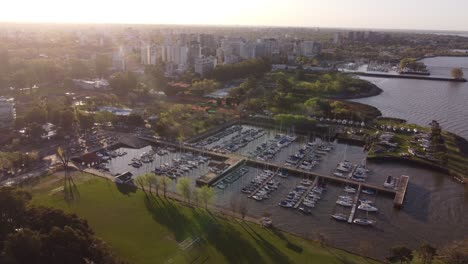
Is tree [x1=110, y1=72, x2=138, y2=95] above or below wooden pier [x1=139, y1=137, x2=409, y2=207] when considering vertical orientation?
above

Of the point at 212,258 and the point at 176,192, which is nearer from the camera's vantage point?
the point at 212,258

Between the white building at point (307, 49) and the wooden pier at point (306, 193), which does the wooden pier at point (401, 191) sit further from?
the white building at point (307, 49)

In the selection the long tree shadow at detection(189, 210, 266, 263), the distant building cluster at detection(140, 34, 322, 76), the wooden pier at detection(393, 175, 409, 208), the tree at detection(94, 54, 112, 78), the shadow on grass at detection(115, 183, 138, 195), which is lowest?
the shadow on grass at detection(115, 183, 138, 195)

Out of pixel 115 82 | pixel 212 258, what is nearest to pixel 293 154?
pixel 212 258

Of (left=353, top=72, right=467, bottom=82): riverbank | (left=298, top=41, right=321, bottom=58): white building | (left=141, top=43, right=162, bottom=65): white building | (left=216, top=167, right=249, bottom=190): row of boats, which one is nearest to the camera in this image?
(left=216, top=167, right=249, bottom=190): row of boats

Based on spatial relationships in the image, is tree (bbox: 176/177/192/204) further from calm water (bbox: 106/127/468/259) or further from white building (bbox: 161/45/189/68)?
white building (bbox: 161/45/189/68)

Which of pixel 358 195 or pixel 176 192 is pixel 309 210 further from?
pixel 176 192

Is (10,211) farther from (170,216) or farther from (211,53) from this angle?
(211,53)

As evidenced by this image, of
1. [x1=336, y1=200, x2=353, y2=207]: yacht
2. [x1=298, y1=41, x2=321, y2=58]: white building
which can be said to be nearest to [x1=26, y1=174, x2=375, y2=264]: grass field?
[x1=336, y1=200, x2=353, y2=207]: yacht
